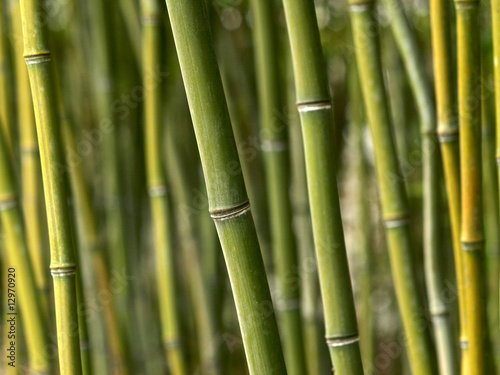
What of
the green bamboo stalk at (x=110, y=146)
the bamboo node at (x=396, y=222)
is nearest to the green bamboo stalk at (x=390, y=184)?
the bamboo node at (x=396, y=222)

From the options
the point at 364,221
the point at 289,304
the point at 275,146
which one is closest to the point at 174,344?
the point at 289,304

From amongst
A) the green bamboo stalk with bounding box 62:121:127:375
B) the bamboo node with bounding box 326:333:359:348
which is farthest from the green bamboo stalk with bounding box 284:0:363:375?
the green bamboo stalk with bounding box 62:121:127:375

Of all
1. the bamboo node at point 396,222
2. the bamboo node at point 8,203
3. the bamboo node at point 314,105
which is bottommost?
the bamboo node at point 396,222

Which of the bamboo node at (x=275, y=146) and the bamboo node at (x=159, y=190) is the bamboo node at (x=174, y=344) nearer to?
the bamboo node at (x=159, y=190)

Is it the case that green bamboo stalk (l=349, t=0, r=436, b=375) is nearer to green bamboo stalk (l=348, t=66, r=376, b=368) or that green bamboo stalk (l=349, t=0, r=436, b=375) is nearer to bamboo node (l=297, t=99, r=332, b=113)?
bamboo node (l=297, t=99, r=332, b=113)

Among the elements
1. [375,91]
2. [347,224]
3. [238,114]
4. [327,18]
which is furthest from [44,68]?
[347,224]
